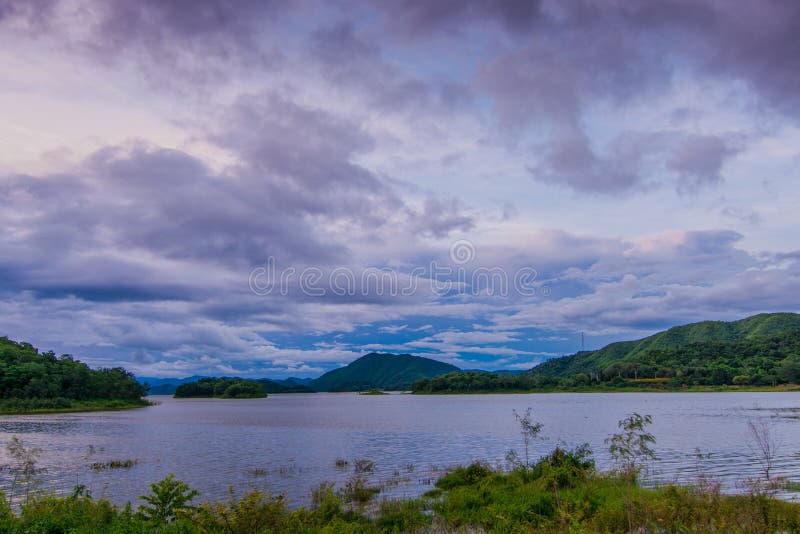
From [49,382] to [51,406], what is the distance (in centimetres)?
1073

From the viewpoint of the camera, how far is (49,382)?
492ft

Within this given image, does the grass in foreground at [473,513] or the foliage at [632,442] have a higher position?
the foliage at [632,442]

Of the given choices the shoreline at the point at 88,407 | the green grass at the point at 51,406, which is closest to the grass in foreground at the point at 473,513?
A: the shoreline at the point at 88,407

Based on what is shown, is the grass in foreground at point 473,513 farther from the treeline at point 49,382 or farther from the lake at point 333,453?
the treeline at point 49,382

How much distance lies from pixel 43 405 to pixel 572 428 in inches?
5551

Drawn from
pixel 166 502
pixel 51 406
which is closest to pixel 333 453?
pixel 166 502

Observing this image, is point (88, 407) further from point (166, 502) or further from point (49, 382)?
point (166, 502)

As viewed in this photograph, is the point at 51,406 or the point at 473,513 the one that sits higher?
the point at 473,513

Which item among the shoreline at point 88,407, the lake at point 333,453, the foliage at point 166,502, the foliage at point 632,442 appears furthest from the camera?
the shoreline at point 88,407

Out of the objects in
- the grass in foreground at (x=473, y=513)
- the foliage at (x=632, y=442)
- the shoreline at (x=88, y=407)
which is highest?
the foliage at (x=632, y=442)

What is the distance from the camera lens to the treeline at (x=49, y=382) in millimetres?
142125

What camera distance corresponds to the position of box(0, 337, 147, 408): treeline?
142125 millimetres

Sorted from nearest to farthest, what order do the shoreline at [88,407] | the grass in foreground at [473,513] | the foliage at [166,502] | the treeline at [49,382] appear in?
the grass in foreground at [473,513], the foliage at [166,502], the shoreline at [88,407], the treeline at [49,382]

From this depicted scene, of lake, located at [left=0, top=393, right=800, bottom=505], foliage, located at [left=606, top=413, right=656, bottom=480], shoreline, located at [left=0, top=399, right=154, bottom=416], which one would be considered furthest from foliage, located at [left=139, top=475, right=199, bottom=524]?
shoreline, located at [left=0, top=399, right=154, bottom=416]
